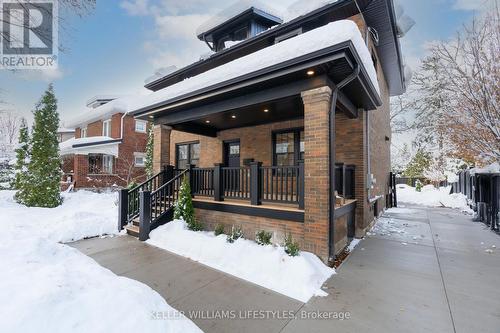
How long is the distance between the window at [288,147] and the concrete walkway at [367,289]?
10.8 ft

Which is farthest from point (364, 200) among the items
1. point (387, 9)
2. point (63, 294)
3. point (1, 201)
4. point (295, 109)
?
point (1, 201)

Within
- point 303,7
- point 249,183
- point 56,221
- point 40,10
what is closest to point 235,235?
point 249,183

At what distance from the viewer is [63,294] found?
2312 millimetres

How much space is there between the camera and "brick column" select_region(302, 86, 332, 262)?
4.45m

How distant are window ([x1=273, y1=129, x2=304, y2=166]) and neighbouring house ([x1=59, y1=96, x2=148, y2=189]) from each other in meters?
11.6

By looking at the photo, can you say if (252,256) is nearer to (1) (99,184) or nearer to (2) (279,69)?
(2) (279,69)

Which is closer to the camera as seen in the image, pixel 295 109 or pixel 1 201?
pixel 295 109

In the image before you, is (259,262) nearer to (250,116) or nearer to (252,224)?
(252,224)

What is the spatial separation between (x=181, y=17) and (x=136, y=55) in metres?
3.11

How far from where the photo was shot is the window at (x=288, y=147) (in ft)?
25.0

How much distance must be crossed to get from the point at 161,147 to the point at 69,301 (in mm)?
6304

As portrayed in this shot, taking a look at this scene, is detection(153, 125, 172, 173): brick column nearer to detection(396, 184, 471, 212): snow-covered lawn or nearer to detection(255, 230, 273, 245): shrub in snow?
detection(255, 230, 273, 245): shrub in snow

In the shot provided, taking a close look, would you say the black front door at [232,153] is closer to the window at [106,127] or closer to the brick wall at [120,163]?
the brick wall at [120,163]

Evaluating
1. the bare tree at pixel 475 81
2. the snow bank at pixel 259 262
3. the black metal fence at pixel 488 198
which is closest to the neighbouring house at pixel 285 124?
the snow bank at pixel 259 262
